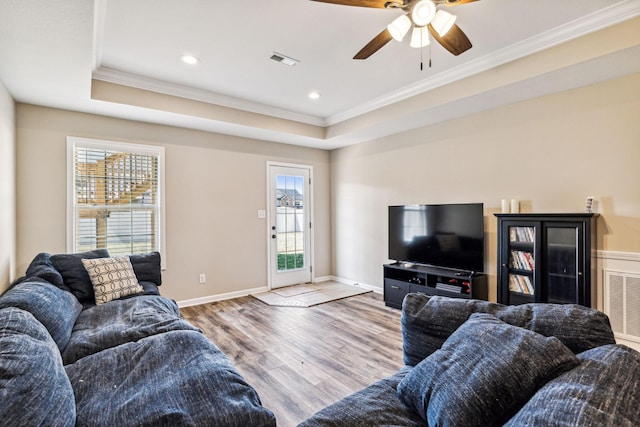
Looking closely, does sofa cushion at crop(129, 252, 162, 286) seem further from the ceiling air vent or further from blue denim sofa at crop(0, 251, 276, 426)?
the ceiling air vent

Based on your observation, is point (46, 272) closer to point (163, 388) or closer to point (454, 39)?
point (163, 388)

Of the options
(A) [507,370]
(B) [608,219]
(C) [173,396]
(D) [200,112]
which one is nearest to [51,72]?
(D) [200,112]

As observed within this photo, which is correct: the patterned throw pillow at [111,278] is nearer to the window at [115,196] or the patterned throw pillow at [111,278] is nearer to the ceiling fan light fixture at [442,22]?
the window at [115,196]

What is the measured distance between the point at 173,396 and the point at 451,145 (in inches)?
156

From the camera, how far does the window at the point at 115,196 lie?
3656 mm

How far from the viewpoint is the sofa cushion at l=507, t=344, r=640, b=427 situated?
79cm

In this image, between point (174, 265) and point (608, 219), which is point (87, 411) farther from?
point (608, 219)

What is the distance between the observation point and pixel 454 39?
2264 millimetres

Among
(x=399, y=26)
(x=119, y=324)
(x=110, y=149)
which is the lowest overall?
(x=119, y=324)

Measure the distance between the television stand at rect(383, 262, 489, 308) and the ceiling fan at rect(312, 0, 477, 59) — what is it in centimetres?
246

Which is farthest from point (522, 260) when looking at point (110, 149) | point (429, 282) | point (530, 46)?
point (110, 149)

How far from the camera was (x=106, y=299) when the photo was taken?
2.73 metres

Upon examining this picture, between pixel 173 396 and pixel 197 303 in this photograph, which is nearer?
pixel 173 396

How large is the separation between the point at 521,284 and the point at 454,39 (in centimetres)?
240
